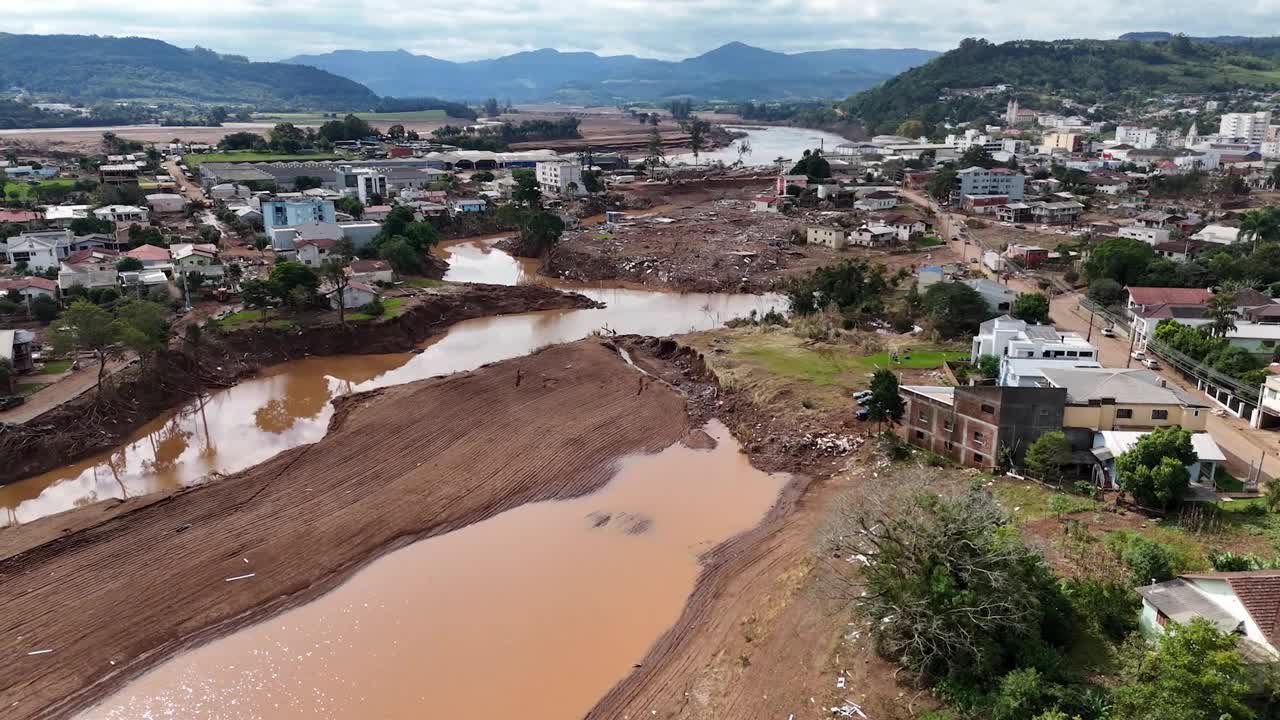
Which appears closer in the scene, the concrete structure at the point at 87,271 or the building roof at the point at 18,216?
the concrete structure at the point at 87,271

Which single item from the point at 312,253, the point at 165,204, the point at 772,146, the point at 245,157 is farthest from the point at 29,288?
the point at 772,146

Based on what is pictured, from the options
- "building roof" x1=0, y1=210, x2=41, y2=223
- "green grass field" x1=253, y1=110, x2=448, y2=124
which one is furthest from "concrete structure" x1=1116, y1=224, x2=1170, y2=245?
"green grass field" x1=253, y1=110, x2=448, y2=124

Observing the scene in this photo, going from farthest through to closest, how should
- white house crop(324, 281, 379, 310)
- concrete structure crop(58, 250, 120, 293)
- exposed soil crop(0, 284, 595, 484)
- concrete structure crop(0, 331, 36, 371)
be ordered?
white house crop(324, 281, 379, 310) < concrete structure crop(58, 250, 120, 293) < concrete structure crop(0, 331, 36, 371) < exposed soil crop(0, 284, 595, 484)

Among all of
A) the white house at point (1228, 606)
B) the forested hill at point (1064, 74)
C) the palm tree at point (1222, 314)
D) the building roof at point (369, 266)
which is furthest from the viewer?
the forested hill at point (1064, 74)

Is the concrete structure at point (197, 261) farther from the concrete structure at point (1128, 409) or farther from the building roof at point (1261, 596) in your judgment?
the building roof at point (1261, 596)

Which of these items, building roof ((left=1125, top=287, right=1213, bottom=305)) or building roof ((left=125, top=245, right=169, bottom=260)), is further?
building roof ((left=125, top=245, right=169, bottom=260))

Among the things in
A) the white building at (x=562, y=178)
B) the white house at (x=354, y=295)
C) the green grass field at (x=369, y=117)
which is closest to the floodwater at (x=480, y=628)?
the white house at (x=354, y=295)

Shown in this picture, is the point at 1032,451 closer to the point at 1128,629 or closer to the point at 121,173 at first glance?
the point at 1128,629

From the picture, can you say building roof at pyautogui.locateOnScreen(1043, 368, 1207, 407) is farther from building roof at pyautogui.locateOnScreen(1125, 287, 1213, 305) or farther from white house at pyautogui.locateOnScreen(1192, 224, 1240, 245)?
white house at pyautogui.locateOnScreen(1192, 224, 1240, 245)

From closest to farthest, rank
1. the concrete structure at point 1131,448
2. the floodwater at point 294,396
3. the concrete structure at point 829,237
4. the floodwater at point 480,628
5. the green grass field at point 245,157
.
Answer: the floodwater at point 480,628
the concrete structure at point 1131,448
the floodwater at point 294,396
the concrete structure at point 829,237
the green grass field at point 245,157
